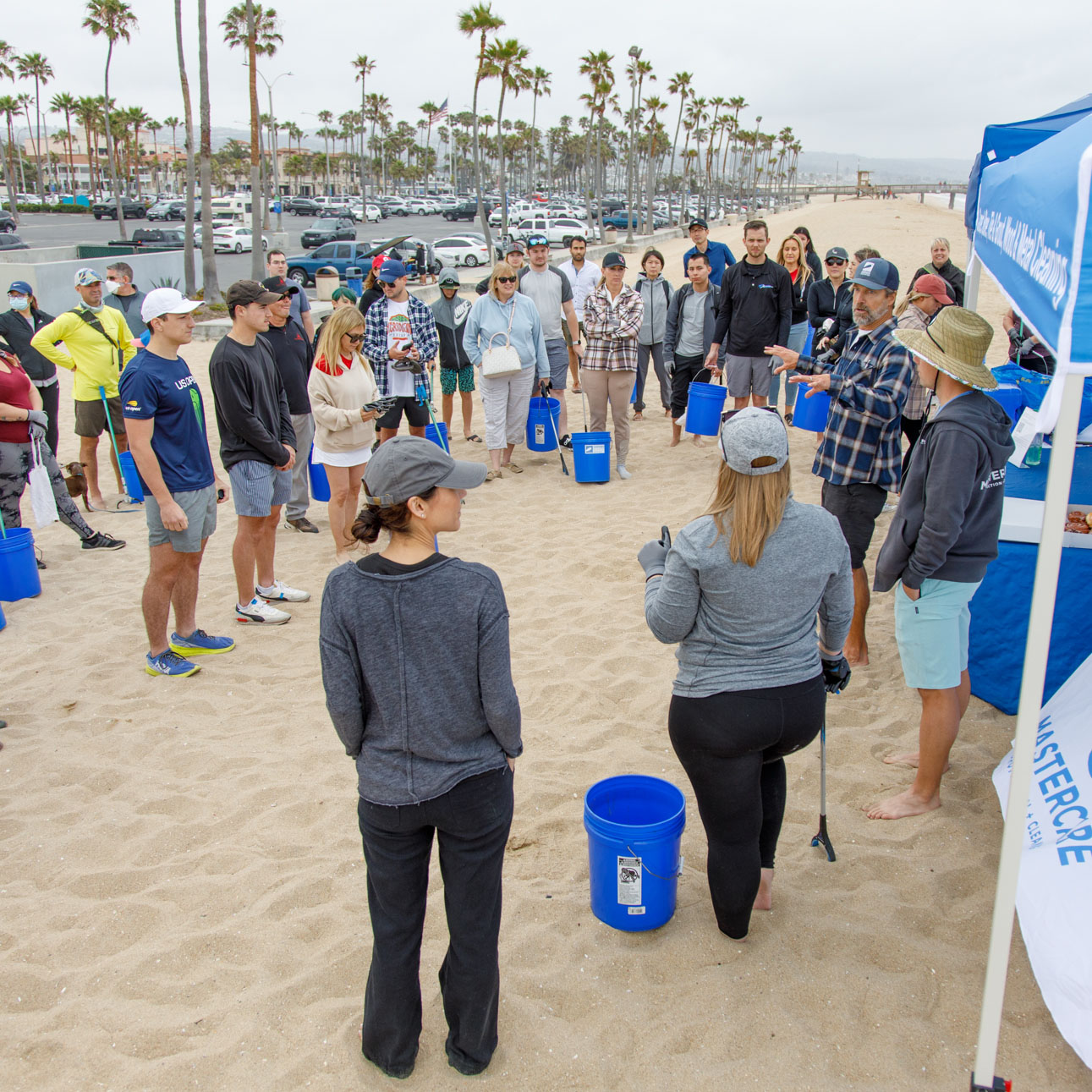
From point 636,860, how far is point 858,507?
2.28 meters

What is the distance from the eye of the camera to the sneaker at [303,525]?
6.93 m

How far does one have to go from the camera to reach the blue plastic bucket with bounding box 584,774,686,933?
267cm

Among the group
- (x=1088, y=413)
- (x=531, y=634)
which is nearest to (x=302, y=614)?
(x=531, y=634)

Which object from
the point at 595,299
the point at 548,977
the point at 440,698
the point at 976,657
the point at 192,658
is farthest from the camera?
the point at 595,299

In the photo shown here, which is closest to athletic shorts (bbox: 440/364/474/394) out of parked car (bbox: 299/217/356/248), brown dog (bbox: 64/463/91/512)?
brown dog (bbox: 64/463/91/512)

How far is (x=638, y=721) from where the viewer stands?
4.12 metres

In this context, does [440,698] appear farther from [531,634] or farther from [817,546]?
[531,634]

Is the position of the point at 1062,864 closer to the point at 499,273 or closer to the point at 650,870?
the point at 650,870

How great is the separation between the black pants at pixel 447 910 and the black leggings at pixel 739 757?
0.56 metres

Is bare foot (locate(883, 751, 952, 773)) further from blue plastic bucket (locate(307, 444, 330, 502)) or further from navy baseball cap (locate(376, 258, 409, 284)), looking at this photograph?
navy baseball cap (locate(376, 258, 409, 284))

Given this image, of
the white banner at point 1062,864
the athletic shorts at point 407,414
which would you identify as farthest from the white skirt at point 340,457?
the white banner at point 1062,864

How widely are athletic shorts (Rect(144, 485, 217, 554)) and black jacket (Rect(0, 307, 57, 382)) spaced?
3.60 m

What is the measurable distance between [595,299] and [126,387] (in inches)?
174

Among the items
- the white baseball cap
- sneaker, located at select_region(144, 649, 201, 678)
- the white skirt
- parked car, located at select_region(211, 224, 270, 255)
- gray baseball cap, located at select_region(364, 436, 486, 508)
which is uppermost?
parked car, located at select_region(211, 224, 270, 255)
